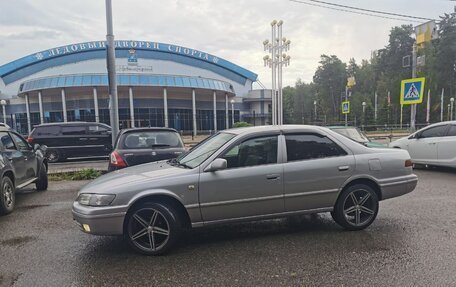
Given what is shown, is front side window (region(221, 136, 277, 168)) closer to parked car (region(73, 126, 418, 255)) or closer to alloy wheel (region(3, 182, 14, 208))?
parked car (region(73, 126, 418, 255))

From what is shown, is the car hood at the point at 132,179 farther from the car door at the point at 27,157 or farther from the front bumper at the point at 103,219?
the car door at the point at 27,157

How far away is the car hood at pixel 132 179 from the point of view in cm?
428

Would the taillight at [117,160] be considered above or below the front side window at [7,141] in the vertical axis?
below

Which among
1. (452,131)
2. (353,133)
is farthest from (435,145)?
(353,133)

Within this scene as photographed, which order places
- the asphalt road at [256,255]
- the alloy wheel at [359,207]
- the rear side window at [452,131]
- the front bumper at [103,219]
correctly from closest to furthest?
the asphalt road at [256,255] < the front bumper at [103,219] < the alloy wheel at [359,207] < the rear side window at [452,131]

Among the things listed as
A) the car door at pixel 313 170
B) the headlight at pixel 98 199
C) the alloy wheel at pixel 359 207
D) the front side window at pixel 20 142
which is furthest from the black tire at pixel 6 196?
the alloy wheel at pixel 359 207

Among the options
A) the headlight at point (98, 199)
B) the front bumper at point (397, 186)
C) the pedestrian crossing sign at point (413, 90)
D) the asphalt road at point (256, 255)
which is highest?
the pedestrian crossing sign at point (413, 90)

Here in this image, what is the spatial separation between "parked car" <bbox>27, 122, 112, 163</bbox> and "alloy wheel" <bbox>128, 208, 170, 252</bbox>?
12.9m

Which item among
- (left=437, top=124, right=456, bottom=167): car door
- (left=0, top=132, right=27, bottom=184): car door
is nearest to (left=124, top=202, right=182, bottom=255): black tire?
(left=0, top=132, right=27, bottom=184): car door

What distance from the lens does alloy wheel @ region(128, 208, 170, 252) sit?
14.1 feet

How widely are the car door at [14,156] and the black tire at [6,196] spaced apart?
46 centimetres

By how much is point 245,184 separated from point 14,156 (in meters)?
5.44

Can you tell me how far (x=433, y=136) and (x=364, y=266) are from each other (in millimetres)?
8408

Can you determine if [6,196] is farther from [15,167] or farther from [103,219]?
[103,219]
